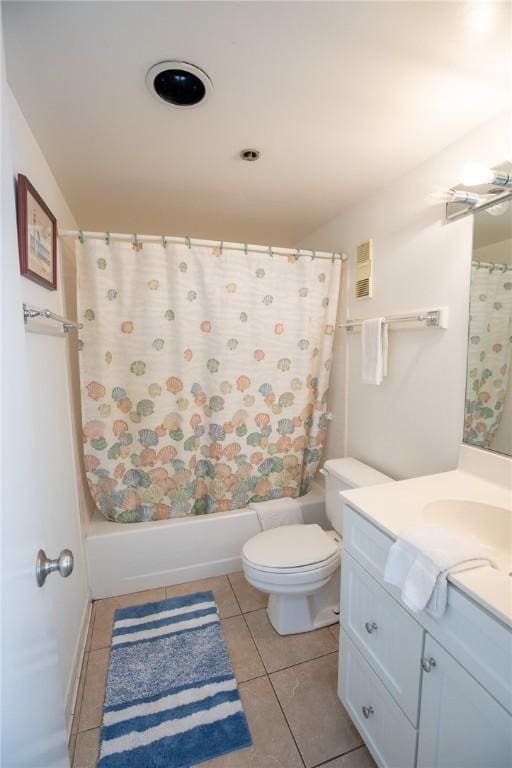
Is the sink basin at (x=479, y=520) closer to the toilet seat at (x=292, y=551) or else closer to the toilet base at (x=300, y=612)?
the toilet seat at (x=292, y=551)

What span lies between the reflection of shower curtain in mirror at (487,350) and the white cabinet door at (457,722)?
777 mm

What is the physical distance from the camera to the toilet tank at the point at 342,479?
5.50 ft

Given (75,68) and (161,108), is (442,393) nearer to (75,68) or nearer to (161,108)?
(161,108)

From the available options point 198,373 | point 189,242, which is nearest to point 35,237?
point 189,242

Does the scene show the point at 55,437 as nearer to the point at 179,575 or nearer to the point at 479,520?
the point at 179,575

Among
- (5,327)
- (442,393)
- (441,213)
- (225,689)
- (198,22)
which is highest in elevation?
(198,22)

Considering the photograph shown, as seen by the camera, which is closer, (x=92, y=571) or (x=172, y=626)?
(x=172, y=626)

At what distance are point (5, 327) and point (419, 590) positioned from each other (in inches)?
40.2

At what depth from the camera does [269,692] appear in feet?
4.50

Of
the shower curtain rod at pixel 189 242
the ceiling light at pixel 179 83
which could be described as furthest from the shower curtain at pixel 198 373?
the ceiling light at pixel 179 83

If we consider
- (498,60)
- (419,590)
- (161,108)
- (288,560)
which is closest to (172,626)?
(288,560)

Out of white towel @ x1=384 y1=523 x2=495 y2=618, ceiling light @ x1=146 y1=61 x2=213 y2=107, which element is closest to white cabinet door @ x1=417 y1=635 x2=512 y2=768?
white towel @ x1=384 y1=523 x2=495 y2=618

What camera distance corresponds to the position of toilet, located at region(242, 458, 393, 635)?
4.98 feet

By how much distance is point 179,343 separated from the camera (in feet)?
6.28
